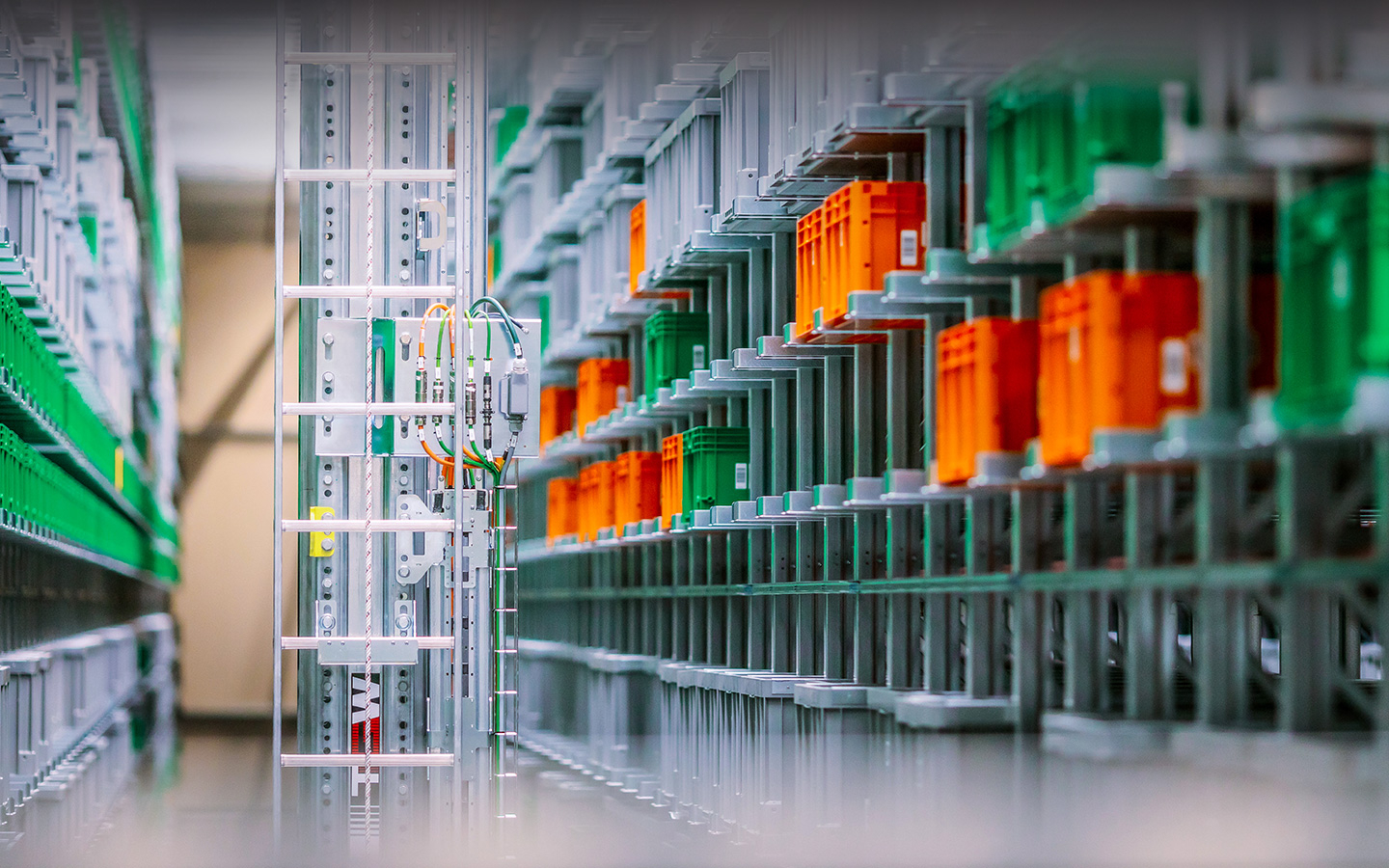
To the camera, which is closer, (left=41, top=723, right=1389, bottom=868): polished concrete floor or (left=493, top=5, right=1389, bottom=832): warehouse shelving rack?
(left=493, top=5, right=1389, bottom=832): warehouse shelving rack

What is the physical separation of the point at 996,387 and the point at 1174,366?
0.99 meters

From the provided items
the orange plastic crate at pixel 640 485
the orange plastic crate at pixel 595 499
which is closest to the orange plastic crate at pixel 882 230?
the orange plastic crate at pixel 640 485

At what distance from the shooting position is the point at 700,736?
1097cm

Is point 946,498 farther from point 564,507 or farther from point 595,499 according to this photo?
point 564,507

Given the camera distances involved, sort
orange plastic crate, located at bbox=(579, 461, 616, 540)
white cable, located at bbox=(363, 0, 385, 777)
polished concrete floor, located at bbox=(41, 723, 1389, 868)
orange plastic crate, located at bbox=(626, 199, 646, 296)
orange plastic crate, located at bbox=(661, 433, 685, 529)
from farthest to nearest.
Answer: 1. orange plastic crate, located at bbox=(579, 461, 616, 540)
2. orange plastic crate, located at bbox=(626, 199, 646, 296)
3. orange plastic crate, located at bbox=(661, 433, 685, 529)
4. white cable, located at bbox=(363, 0, 385, 777)
5. polished concrete floor, located at bbox=(41, 723, 1389, 868)

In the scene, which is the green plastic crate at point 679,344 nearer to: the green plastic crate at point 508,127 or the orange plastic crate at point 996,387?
the orange plastic crate at point 996,387

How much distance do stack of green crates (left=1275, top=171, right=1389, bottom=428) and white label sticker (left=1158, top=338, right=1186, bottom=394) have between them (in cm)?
41

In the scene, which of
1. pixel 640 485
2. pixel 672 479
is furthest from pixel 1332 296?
pixel 640 485

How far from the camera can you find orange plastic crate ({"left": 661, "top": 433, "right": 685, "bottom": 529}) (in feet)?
36.3

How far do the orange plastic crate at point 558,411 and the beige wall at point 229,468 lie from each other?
26.3 ft

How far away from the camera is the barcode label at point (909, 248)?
24.1 feet

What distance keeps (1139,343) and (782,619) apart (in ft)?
16.6

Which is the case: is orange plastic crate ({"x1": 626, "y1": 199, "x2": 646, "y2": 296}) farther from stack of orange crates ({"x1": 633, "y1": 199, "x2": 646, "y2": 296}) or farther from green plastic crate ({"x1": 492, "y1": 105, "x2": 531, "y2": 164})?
green plastic crate ({"x1": 492, "y1": 105, "x2": 531, "y2": 164})

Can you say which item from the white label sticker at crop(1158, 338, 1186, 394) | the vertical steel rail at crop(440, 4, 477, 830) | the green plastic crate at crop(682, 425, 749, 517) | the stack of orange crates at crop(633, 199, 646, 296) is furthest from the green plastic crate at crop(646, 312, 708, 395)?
the white label sticker at crop(1158, 338, 1186, 394)
